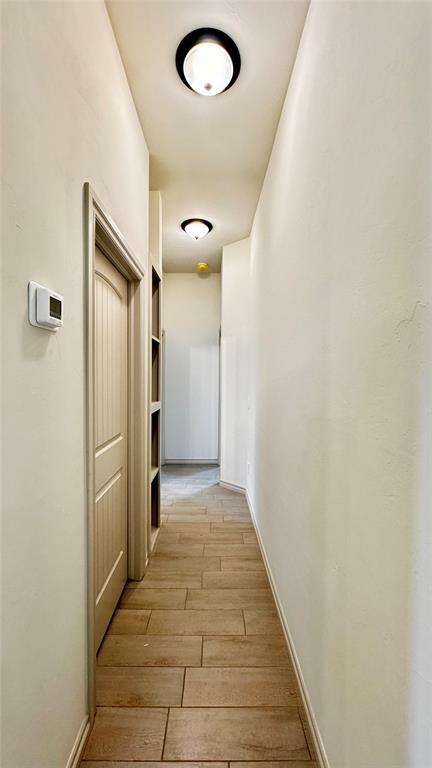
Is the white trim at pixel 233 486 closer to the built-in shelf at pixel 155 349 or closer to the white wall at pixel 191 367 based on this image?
the white wall at pixel 191 367

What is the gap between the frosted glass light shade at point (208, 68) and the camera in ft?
5.24

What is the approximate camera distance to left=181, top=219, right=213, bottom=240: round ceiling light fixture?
11.3 feet

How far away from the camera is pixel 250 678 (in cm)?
151

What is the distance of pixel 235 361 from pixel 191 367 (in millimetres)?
1334

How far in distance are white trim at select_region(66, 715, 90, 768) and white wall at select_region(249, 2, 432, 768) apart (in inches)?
31.6

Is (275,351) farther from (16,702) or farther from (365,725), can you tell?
(16,702)

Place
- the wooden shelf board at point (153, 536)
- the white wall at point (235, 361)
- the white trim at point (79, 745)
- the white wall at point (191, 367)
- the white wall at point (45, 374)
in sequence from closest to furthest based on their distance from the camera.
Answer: the white wall at point (45, 374), the white trim at point (79, 745), the wooden shelf board at point (153, 536), the white wall at point (235, 361), the white wall at point (191, 367)

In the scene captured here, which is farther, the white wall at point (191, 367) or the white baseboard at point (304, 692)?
the white wall at point (191, 367)

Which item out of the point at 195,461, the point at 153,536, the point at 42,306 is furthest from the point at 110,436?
the point at 195,461

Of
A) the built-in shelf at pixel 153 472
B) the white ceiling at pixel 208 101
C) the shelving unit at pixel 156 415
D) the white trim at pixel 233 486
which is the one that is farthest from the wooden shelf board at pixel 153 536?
the white ceiling at pixel 208 101

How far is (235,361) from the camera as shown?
4.10 meters

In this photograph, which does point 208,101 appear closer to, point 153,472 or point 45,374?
point 45,374

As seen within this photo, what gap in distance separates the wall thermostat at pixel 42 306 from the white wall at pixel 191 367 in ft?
14.2

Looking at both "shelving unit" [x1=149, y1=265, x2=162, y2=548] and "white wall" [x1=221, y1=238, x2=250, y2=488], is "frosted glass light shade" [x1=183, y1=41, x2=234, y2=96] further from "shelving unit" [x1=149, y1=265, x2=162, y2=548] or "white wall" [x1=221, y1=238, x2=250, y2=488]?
"white wall" [x1=221, y1=238, x2=250, y2=488]
